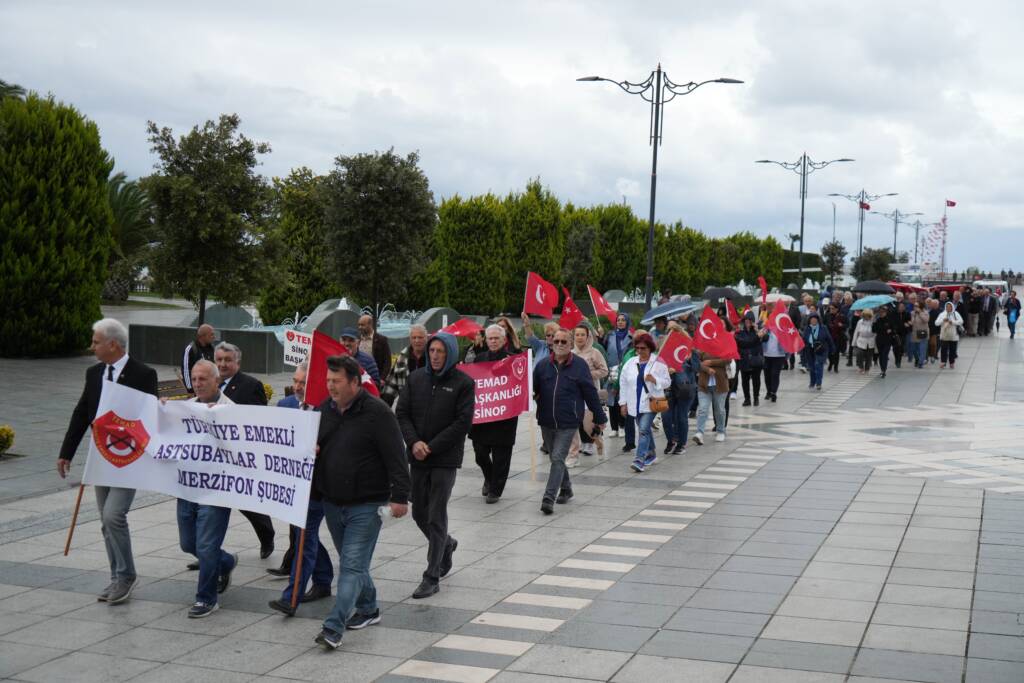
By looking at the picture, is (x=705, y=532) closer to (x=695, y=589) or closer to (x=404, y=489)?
(x=695, y=589)

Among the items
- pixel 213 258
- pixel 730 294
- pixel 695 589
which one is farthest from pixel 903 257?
pixel 695 589

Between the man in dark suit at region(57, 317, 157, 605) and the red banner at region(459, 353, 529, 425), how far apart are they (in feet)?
12.7

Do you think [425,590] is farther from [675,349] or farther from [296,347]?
[675,349]

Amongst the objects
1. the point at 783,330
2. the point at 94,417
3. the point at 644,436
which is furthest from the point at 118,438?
the point at 783,330

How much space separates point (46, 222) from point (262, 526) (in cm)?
1840

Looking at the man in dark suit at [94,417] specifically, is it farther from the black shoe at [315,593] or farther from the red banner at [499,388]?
the red banner at [499,388]

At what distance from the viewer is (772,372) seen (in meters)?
22.9

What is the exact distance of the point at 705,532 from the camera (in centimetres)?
1060

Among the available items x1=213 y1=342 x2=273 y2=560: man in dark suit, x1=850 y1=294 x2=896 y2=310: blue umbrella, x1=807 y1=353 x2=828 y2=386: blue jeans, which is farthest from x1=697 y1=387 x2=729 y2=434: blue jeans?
x1=850 y1=294 x2=896 y2=310: blue umbrella

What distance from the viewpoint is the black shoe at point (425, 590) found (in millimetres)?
8203

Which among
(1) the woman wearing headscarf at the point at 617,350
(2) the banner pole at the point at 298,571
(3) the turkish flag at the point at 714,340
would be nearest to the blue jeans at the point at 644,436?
(3) the turkish flag at the point at 714,340

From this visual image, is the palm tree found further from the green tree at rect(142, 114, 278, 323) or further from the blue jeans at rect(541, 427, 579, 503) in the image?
the blue jeans at rect(541, 427, 579, 503)

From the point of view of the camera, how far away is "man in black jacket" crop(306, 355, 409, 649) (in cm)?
706

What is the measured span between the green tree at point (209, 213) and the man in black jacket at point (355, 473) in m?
15.4
